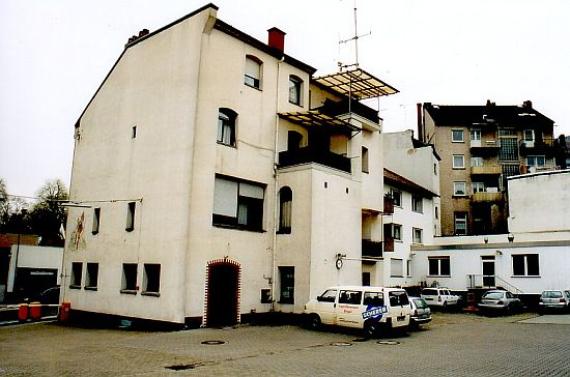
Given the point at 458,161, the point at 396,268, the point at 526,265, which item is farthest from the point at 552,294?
the point at 458,161

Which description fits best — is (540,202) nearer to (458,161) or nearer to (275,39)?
(458,161)

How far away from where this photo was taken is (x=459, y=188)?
178 feet

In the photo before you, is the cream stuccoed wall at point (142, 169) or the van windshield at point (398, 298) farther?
the cream stuccoed wall at point (142, 169)

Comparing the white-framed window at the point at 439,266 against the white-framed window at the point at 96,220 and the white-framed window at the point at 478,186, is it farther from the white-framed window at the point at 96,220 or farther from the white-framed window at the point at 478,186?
the white-framed window at the point at 96,220

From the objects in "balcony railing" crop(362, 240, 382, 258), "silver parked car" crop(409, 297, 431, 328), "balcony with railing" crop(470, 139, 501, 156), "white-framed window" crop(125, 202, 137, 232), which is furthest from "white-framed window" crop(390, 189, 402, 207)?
"balcony with railing" crop(470, 139, 501, 156)

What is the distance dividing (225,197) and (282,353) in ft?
29.8

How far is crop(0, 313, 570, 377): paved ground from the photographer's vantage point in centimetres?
1194

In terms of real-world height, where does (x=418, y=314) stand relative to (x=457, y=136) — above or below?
below

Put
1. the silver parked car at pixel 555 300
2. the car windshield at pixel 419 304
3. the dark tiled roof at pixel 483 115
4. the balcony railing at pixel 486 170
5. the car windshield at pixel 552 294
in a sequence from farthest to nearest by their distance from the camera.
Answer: the dark tiled roof at pixel 483 115, the balcony railing at pixel 486 170, the car windshield at pixel 552 294, the silver parked car at pixel 555 300, the car windshield at pixel 419 304

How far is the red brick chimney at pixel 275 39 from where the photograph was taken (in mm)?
26125

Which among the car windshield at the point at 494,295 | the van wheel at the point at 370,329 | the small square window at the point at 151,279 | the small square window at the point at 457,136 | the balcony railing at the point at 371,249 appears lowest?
the van wheel at the point at 370,329

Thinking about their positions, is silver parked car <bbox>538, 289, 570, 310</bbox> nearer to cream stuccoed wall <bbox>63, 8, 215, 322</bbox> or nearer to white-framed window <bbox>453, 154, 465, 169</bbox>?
cream stuccoed wall <bbox>63, 8, 215, 322</bbox>

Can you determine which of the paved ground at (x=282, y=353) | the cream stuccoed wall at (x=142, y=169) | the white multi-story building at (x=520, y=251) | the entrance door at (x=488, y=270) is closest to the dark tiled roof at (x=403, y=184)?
the white multi-story building at (x=520, y=251)

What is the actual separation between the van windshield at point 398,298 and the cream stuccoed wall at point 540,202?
85.9 feet
